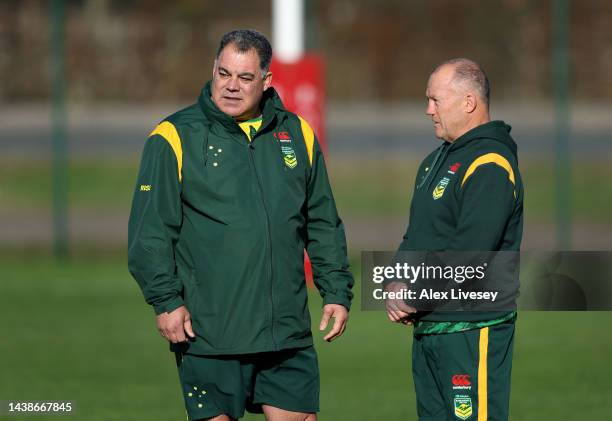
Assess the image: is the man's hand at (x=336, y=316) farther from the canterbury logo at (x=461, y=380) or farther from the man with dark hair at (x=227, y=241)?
the canterbury logo at (x=461, y=380)

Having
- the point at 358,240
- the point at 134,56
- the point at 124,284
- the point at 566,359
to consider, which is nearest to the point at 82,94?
the point at 134,56

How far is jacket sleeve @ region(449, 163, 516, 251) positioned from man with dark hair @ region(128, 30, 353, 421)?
0.72m

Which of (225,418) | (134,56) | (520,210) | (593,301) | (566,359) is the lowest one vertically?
(566,359)

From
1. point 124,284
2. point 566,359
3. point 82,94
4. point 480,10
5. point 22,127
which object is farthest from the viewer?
point 22,127

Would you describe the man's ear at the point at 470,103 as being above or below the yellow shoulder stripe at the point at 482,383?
above

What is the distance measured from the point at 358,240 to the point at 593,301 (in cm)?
1208

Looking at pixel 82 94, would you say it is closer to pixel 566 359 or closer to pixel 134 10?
pixel 134 10

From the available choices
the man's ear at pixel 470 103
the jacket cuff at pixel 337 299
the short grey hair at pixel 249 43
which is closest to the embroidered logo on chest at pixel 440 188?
the man's ear at pixel 470 103

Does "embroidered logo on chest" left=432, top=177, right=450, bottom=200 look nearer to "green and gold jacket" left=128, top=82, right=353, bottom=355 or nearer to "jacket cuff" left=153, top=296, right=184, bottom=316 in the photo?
"green and gold jacket" left=128, top=82, right=353, bottom=355

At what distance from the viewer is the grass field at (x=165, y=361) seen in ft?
26.1

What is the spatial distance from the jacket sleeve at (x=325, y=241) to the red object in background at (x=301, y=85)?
756 centimetres

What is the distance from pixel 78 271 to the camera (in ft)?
48.6

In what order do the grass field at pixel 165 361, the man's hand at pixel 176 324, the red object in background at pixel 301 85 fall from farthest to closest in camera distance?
the red object in background at pixel 301 85
the grass field at pixel 165 361
the man's hand at pixel 176 324

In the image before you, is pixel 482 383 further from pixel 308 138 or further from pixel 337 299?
pixel 308 138
